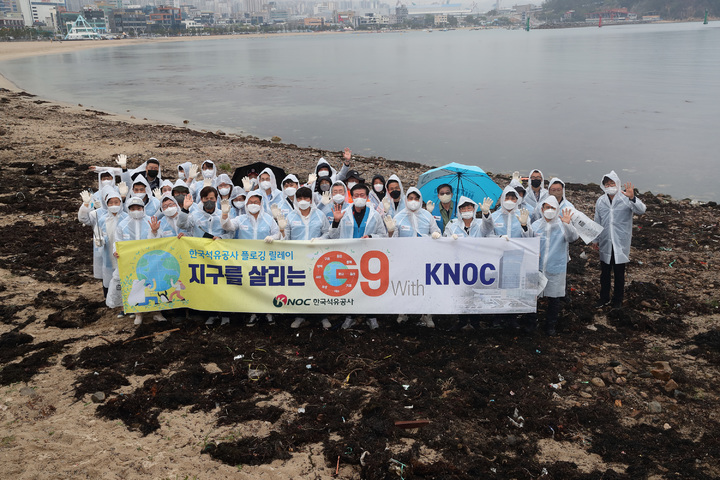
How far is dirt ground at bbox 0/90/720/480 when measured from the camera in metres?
5.36

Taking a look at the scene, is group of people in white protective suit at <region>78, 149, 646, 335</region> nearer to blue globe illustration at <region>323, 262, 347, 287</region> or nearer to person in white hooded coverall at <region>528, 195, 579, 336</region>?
person in white hooded coverall at <region>528, 195, 579, 336</region>

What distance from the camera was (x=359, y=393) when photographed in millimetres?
6398

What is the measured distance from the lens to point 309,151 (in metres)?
22.0

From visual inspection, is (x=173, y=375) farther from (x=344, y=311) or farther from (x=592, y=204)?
(x=592, y=204)

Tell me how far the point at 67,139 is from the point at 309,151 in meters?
9.35

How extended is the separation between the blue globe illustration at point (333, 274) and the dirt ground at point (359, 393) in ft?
2.42

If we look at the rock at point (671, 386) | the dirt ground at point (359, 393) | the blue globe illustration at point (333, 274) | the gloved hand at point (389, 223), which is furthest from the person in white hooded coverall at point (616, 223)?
the blue globe illustration at point (333, 274)

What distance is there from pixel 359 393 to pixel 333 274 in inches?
67.8

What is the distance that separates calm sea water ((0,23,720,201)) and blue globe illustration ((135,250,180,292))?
52.0ft

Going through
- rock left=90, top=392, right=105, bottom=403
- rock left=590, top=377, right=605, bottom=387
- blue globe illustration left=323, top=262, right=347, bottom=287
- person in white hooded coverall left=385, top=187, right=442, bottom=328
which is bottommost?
rock left=590, top=377, right=605, bottom=387

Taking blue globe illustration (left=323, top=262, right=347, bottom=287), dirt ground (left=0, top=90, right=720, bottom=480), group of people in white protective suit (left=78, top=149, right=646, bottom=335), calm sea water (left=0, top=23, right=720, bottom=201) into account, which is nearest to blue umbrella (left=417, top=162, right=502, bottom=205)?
group of people in white protective suit (left=78, top=149, right=646, bottom=335)

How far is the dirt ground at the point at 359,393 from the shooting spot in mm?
5359

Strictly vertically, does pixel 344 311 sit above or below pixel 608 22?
below

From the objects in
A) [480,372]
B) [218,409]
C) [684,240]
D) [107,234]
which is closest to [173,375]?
[218,409]
